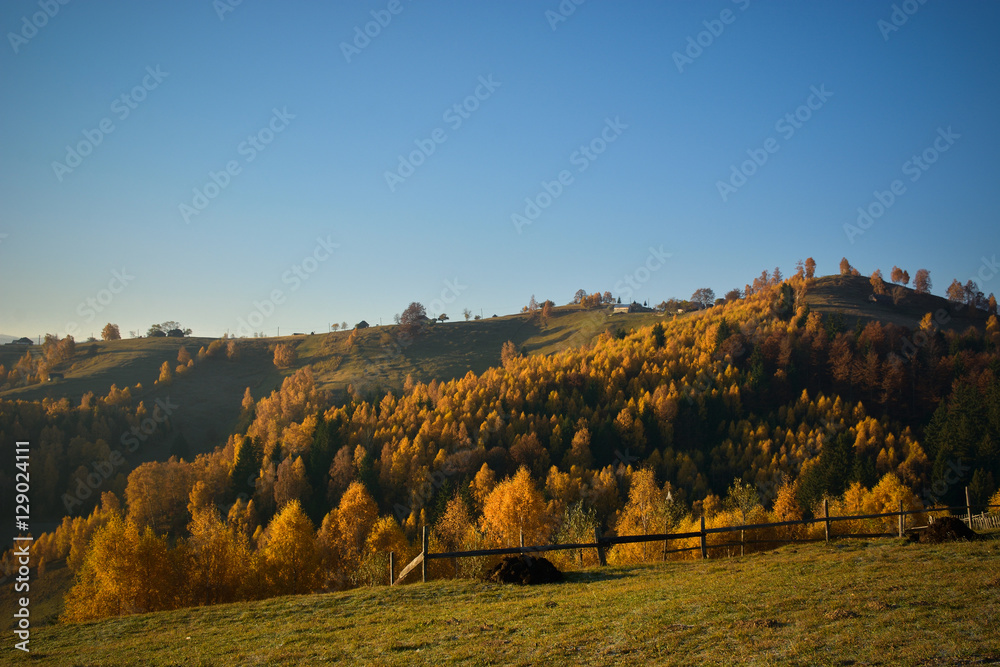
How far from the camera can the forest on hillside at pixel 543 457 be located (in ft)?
167

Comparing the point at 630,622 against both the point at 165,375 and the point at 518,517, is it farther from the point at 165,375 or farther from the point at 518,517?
the point at 165,375

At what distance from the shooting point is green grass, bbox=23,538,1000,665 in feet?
33.9

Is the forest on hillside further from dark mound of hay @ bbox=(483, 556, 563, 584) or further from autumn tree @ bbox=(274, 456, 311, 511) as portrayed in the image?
dark mound of hay @ bbox=(483, 556, 563, 584)

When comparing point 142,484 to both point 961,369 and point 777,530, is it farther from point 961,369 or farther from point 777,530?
point 961,369

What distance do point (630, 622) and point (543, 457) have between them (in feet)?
327

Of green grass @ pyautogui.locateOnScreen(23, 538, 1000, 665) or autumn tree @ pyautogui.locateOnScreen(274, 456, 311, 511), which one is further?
autumn tree @ pyautogui.locateOnScreen(274, 456, 311, 511)

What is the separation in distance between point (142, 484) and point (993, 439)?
148540 millimetres

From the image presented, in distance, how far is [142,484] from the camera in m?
99.5

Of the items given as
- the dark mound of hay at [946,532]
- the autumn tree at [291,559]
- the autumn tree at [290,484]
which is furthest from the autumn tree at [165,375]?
the dark mound of hay at [946,532]

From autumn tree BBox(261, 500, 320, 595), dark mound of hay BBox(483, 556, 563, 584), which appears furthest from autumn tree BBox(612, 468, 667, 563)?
autumn tree BBox(261, 500, 320, 595)

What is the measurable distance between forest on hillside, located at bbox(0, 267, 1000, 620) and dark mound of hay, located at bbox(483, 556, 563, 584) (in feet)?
90.4

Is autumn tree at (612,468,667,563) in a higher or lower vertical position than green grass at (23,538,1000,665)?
lower

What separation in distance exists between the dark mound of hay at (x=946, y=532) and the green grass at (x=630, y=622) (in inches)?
54.5

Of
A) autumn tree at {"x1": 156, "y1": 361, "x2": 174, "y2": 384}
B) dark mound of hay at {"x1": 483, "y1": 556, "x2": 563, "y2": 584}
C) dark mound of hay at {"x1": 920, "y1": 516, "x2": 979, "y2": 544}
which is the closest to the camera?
dark mound of hay at {"x1": 483, "y1": 556, "x2": 563, "y2": 584}
